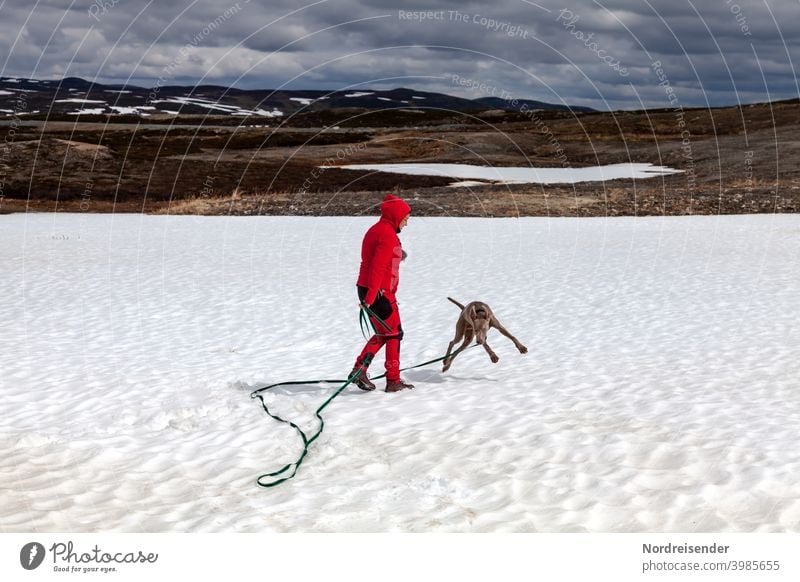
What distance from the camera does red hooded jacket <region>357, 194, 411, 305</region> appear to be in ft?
32.6

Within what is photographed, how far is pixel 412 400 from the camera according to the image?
34.8ft

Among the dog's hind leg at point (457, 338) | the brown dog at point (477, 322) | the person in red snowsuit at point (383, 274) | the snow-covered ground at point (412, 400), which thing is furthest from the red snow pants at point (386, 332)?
the brown dog at point (477, 322)

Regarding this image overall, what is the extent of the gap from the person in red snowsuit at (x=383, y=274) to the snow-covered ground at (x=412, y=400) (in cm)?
79

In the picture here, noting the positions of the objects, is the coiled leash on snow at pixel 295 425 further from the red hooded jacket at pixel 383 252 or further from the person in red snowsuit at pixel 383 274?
the red hooded jacket at pixel 383 252

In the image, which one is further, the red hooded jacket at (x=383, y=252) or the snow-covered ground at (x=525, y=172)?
the snow-covered ground at (x=525, y=172)

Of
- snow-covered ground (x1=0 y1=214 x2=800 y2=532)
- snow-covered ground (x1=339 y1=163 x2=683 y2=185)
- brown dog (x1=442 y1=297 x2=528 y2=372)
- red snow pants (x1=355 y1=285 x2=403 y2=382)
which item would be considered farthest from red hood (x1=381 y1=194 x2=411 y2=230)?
snow-covered ground (x1=339 y1=163 x2=683 y2=185)

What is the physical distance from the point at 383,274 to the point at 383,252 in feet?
0.91

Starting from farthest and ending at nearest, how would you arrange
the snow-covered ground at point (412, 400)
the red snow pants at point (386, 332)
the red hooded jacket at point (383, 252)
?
the red snow pants at point (386, 332) → the red hooded jacket at point (383, 252) → the snow-covered ground at point (412, 400)

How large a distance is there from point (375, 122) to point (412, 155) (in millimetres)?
56124

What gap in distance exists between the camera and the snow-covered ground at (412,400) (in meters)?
7.19

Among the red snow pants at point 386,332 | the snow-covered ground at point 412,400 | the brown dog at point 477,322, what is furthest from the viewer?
the brown dog at point 477,322

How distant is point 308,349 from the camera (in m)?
13.8

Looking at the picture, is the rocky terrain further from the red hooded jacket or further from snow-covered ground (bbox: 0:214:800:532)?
the red hooded jacket

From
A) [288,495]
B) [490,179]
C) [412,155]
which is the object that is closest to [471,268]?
[288,495]
